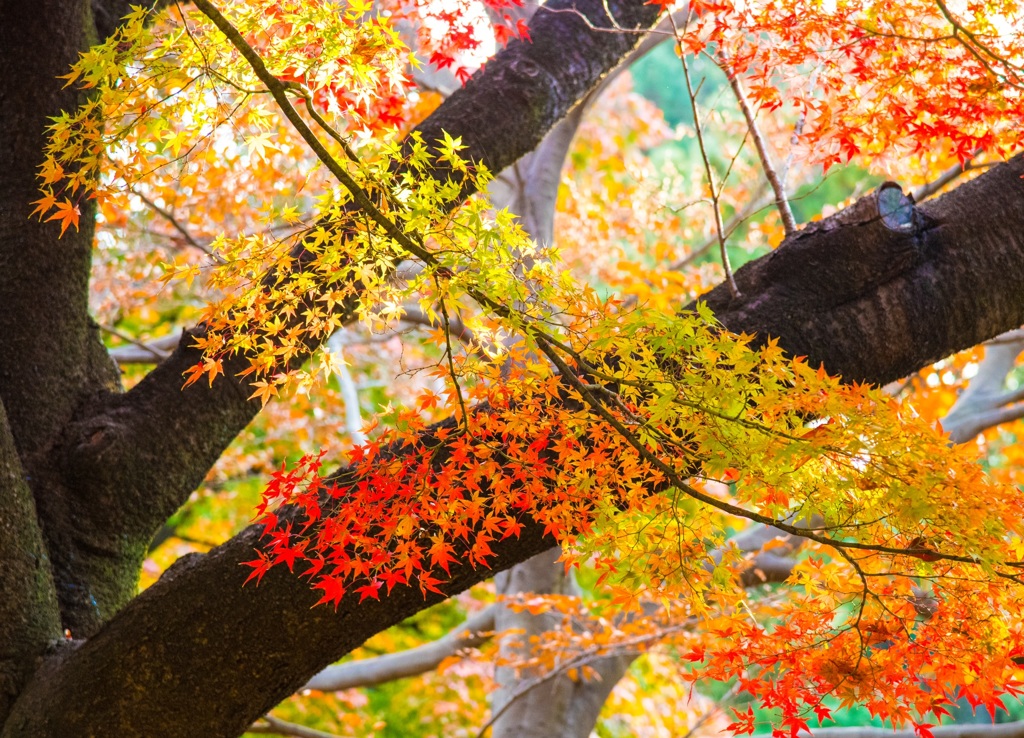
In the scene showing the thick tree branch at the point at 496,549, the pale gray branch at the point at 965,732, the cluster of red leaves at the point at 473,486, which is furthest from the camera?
the pale gray branch at the point at 965,732

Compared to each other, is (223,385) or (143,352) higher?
(143,352)

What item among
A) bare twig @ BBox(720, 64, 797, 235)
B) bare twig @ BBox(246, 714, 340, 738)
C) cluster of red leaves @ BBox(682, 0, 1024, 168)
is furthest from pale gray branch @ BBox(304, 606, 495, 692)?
cluster of red leaves @ BBox(682, 0, 1024, 168)

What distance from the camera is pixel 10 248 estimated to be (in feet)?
8.75

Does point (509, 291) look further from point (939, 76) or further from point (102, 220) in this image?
point (102, 220)

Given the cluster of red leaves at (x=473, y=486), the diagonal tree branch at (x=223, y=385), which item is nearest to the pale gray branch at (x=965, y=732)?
the cluster of red leaves at (x=473, y=486)

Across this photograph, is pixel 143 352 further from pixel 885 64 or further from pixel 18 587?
pixel 885 64

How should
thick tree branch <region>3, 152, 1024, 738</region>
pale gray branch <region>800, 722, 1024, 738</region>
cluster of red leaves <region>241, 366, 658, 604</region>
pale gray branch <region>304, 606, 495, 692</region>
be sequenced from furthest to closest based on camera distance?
1. pale gray branch <region>304, 606, 495, 692</region>
2. pale gray branch <region>800, 722, 1024, 738</region>
3. thick tree branch <region>3, 152, 1024, 738</region>
4. cluster of red leaves <region>241, 366, 658, 604</region>

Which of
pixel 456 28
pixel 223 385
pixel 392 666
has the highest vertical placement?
pixel 456 28

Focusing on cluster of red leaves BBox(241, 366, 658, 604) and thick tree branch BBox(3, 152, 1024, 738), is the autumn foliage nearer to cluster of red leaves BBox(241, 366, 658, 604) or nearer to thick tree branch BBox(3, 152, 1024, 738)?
cluster of red leaves BBox(241, 366, 658, 604)

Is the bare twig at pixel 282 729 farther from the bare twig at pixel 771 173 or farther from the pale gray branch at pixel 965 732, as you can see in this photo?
the bare twig at pixel 771 173

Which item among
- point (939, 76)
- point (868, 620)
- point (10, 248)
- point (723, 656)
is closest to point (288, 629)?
point (723, 656)

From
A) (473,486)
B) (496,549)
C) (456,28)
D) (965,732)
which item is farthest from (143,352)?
(965,732)

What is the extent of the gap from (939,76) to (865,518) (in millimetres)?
1489

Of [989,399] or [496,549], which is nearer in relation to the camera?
[496,549]
